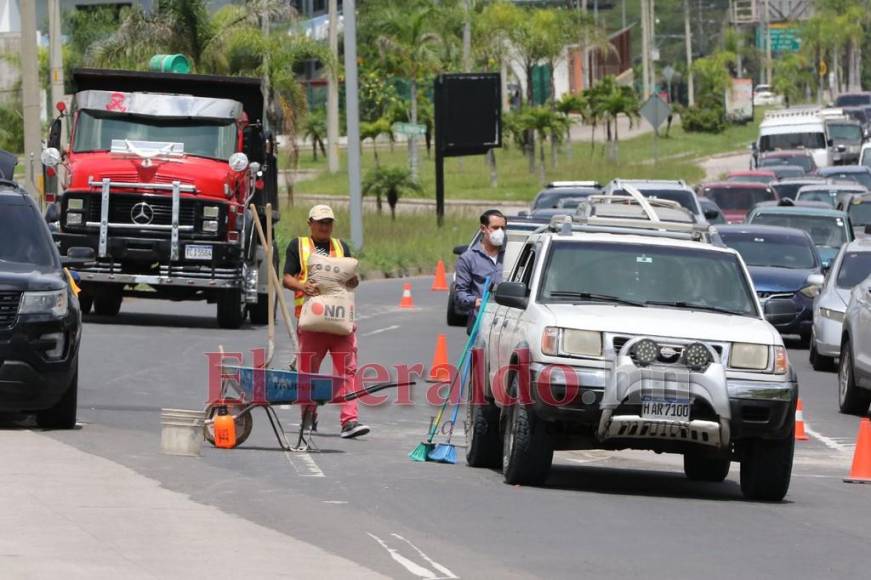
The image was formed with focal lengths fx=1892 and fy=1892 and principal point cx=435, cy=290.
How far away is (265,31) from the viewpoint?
2053 inches

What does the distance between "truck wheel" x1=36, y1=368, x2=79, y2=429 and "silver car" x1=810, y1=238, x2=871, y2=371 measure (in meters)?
10.2

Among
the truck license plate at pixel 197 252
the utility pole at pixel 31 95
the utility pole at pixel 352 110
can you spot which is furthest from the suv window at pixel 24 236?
the utility pole at pixel 352 110

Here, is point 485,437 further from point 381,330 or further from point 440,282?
point 440,282

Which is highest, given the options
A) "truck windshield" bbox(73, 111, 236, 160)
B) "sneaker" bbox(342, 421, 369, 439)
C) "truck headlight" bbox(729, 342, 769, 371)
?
"truck windshield" bbox(73, 111, 236, 160)

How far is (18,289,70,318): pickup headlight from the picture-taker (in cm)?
1464

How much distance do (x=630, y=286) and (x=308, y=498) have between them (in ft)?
9.16

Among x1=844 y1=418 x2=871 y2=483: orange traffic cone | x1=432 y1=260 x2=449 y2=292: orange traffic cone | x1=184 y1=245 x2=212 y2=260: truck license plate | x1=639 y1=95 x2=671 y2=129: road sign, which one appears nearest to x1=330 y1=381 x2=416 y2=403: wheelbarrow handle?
x1=844 y1=418 x2=871 y2=483: orange traffic cone

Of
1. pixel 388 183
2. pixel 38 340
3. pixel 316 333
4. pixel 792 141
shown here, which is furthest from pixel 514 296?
pixel 792 141

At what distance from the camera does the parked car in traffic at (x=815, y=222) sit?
104 feet

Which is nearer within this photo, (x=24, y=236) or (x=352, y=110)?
(x=24, y=236)

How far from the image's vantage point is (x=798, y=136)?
66.0m

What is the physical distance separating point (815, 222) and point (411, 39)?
142ft

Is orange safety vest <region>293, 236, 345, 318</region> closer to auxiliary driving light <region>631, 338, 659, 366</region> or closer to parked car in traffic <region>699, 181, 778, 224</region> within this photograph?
auxiliary driving light <region>631, 338, 659, 366</region>

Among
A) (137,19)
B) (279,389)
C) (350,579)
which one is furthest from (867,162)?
(350,579)
